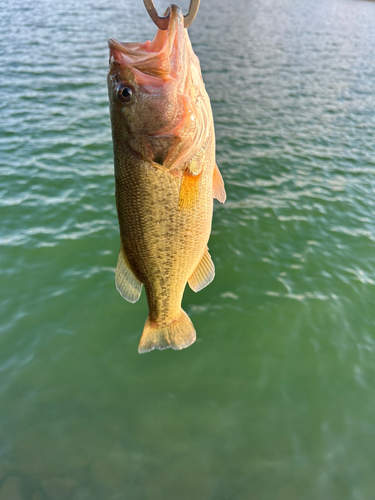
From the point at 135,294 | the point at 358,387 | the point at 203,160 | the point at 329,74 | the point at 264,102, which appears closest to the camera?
the point at 203,160

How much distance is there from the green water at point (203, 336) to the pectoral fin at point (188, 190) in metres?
2.67

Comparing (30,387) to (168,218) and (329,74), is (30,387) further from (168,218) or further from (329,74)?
(329,74)

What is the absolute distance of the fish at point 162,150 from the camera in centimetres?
188

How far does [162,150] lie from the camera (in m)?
1.95

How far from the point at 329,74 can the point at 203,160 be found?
16971mm

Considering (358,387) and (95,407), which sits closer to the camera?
(95,407)

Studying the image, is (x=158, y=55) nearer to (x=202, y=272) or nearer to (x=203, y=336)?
(x=202, y=272)

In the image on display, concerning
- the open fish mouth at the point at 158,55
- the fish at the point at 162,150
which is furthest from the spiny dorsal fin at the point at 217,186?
the open fish mouth at the point at 158,55

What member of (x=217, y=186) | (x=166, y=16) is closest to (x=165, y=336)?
(x=217, y=186)

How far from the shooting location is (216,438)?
3.60m

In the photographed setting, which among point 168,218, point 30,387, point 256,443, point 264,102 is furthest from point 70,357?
point 264,102

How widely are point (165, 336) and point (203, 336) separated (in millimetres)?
1990

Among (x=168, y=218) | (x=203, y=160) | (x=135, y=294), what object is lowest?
(x=135, y=294)

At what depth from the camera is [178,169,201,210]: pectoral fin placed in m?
2.02
